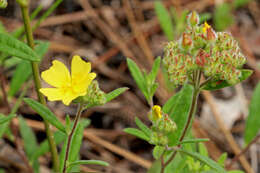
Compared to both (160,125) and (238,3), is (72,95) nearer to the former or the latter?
(160,125)

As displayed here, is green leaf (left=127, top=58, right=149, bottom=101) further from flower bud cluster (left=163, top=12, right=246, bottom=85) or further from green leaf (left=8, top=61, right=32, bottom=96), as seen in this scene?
green leaf (left=8, top=61, right=32, bottom=96)

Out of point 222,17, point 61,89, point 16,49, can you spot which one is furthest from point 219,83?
point 222,17

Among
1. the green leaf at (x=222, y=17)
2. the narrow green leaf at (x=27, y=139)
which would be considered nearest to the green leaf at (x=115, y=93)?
the narrow green leaf at (x=27, y=139)

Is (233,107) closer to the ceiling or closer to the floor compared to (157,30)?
closer to the floor

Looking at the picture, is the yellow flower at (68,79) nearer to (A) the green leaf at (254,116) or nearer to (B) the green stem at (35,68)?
(B) the green stem at (35,68)

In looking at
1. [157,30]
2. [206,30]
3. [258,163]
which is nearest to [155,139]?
[206,30]

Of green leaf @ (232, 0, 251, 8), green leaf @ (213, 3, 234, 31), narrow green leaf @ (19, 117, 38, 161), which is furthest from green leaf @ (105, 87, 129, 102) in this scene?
green leaf @ (232, 0, 251, 8)

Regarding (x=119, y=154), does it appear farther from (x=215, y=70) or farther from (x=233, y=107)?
(x=215, y=70)
